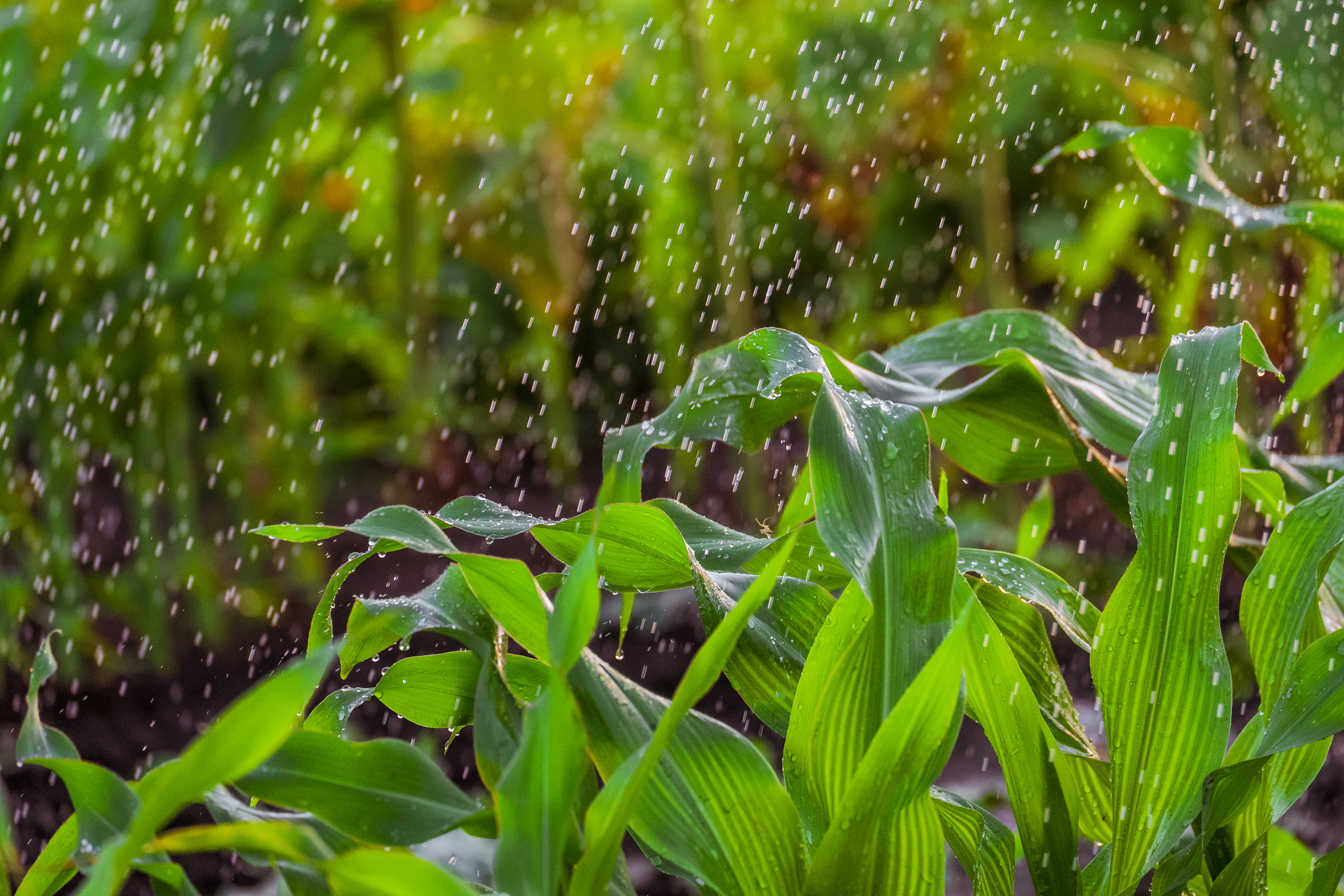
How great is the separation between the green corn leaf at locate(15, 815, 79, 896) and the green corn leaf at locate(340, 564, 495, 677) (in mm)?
102

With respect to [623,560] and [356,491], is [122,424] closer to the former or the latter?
[356,491]

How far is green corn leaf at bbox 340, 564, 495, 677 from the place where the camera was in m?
0.33

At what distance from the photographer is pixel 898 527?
34cm

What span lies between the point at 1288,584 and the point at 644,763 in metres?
0.29

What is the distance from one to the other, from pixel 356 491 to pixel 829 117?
1.31 metres

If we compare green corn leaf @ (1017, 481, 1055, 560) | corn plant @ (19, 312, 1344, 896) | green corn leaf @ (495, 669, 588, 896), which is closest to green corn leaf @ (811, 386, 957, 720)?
corn plant @ (19, 312, 1344, 896)

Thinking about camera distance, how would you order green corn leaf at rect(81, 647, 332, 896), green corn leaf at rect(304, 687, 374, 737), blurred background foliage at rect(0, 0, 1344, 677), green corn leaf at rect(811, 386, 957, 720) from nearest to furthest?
green corn leaf at rect(81, 647, 332, 896)
green corn leaf at rect(811, 386, 957, 720)
green corn leaf at rect(304, 687, 374, 737)
blurred background foliage at rect(0, 0, 1344, 677)

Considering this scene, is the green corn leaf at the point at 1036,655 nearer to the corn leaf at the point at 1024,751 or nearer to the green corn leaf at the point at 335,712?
the corn leaf at the point at 1024,751

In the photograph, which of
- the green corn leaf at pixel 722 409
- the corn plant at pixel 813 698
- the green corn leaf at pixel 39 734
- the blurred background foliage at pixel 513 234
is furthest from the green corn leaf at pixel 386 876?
the blurred background foliage at pixel 513 234

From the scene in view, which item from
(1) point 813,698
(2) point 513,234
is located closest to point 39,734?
(1) point 813,698

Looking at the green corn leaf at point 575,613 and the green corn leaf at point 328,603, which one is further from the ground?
the green corn leaf at point 575,613

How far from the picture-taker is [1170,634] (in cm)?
39

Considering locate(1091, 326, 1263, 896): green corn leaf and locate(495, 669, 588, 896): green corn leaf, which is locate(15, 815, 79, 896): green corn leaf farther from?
locate(1091, 326, 1263, 896): green corn leaf

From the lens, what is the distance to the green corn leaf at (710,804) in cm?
33
